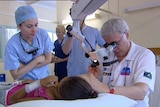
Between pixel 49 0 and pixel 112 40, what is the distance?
408cm

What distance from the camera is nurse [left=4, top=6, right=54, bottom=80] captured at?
151cm

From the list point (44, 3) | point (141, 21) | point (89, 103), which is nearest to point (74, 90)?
point (89, 103)

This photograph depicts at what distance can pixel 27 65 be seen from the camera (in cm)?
153

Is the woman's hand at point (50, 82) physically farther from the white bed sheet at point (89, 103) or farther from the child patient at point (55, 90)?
the white bed sheet at point (89, 103)

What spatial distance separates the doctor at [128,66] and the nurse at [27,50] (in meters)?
0.51

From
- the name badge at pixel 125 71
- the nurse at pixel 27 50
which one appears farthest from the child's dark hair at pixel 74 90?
the nurse at pixel 27 50

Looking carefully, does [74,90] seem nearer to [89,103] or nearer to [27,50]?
[89,103]

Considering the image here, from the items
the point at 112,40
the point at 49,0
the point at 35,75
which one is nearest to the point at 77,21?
the point at 112,40

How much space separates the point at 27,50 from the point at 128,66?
0.75m

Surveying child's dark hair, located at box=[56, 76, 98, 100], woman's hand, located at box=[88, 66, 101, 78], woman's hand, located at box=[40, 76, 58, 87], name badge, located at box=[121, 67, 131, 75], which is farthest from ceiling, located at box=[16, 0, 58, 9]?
child's dark hair, located at box=[56, 76, 98, 100]

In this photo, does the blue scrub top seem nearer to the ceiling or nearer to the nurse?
the nurse

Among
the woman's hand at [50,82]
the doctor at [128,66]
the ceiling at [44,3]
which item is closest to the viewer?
the woman's hand at [50,82]

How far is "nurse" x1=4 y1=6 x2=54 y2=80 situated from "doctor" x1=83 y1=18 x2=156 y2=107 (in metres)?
0.51

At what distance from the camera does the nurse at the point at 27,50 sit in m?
1.51
